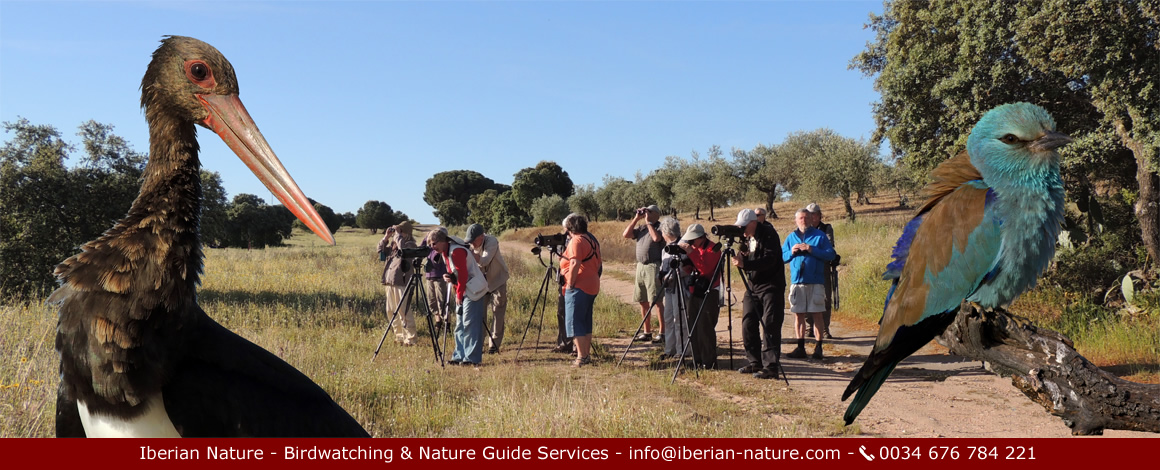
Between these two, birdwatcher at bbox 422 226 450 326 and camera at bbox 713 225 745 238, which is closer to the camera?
camera at bbox 713 225 745 238

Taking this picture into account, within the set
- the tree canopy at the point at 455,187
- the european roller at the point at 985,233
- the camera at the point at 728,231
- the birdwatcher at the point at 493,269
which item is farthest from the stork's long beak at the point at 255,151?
the tree canopy at the point at 455,187

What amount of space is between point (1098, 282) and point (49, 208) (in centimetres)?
1688

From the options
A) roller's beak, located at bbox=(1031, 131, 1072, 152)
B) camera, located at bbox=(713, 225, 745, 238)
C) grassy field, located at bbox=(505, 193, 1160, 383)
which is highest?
roller's beak, located at bbox=(1031, 131, 1072, 152)

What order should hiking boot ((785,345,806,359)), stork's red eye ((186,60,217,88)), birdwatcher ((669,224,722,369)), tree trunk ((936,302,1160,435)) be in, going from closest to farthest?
1. tree trunk ((936,302,1160,435))
2. stork's red eye ((186,60,217,88))
3. birdwatcher ((669,224,722,369))
4. hiking boot ((785,345,806,359))

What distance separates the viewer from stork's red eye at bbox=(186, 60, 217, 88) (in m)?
2.25

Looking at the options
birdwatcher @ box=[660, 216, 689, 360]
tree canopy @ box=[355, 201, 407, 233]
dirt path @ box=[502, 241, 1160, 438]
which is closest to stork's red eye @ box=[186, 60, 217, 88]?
dirt path @ box=[502, 241, 1160, 438]

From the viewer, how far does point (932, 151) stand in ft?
36.8

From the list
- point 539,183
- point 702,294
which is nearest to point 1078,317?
point 702,294

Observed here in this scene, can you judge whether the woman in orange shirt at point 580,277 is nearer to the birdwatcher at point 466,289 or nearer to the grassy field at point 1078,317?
the birdwatcher at point 466,289

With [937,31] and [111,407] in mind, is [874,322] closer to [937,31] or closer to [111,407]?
[937,31]

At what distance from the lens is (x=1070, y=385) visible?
1647mm

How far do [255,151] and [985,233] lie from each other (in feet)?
7.79

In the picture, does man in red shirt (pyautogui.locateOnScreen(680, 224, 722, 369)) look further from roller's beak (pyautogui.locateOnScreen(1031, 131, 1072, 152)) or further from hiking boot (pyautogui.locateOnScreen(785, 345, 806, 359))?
roller's beak (pyautogui.locateOnScreen(1031, 131, 1072, 152))
